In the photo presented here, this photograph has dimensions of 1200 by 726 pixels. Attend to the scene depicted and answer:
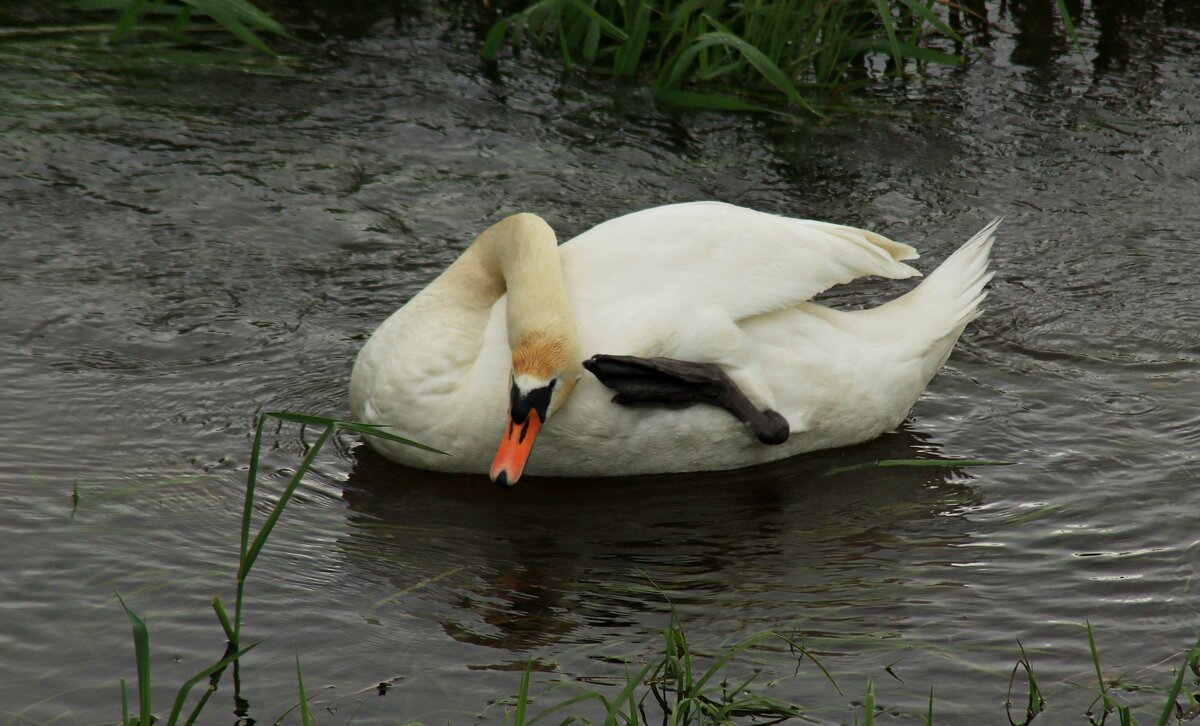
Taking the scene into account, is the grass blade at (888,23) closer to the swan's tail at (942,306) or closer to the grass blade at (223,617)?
the swan's tail at (942,306)

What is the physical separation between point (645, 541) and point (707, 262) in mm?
983

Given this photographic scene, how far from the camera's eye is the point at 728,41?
7059 millimetres

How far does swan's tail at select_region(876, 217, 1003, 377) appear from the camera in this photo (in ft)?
17.0

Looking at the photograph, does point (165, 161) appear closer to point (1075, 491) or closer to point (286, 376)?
point (286, 376)

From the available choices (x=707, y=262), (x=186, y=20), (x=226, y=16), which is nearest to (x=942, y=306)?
(x=707, y=262)

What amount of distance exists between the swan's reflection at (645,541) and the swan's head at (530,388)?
11.9 inches

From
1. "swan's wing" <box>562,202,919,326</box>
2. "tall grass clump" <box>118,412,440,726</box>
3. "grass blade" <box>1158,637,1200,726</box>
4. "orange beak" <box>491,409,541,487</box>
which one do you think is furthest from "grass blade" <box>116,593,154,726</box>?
"swan's wing" <box>562,202,919,326</box>

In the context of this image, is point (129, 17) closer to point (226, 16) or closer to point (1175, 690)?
point (226, 16)

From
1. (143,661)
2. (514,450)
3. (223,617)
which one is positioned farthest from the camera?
(514,450)

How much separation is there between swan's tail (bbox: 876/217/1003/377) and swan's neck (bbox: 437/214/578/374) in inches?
51.9

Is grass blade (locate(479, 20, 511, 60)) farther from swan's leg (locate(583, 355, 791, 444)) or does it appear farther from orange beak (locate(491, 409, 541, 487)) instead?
orange beak (locate(491, 409, 541, 487))

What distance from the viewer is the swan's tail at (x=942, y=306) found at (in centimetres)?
519

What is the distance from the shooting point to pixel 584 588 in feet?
13.4

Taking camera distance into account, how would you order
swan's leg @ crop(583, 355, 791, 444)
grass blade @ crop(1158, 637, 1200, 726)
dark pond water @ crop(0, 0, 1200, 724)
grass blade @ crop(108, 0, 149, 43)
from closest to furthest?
grass blade @ crop(1158, 637, 1200, 726) < dark pond water @ crop(0, 0, 1200, 724) < swan's leg @ crop(583, 355, 791, 444) < grass blade @ crop(108, 0, 149, 43)
